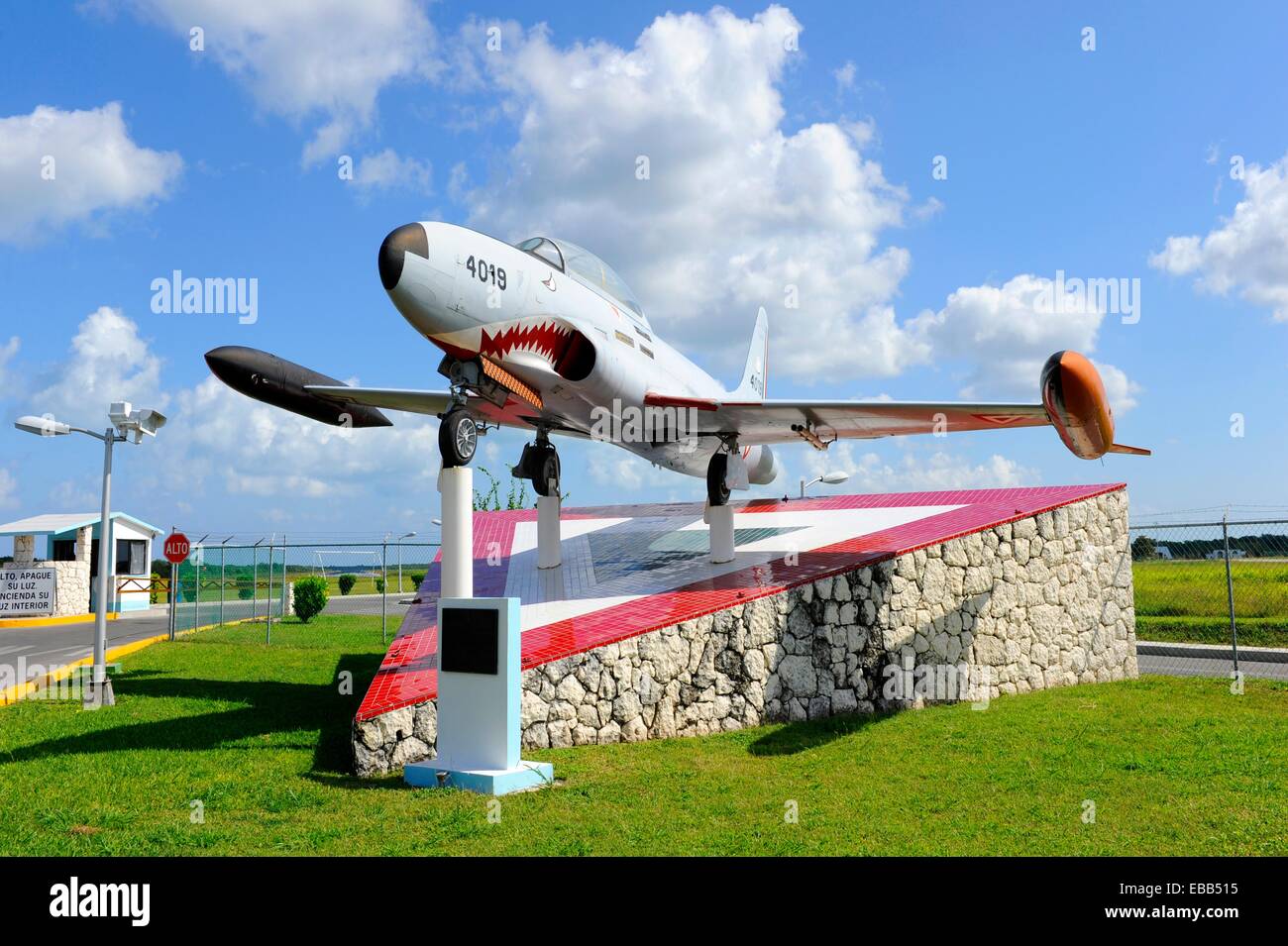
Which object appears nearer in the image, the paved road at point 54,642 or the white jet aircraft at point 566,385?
the white jet aircraft at point 566,385

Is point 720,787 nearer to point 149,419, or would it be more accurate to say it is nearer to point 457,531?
point 457,531

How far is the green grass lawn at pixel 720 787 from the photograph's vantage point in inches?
233

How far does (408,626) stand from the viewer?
38.3 ft

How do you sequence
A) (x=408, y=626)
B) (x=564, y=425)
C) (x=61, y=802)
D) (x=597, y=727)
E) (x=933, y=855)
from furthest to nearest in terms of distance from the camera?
(x=564, y=425), (x=408, y=626), (x=597, y=727), (x=61, y=802), (x=933, y=855)

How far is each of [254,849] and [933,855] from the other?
454 cm

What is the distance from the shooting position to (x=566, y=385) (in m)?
10.8

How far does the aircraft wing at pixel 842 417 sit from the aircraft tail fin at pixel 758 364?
5.54m

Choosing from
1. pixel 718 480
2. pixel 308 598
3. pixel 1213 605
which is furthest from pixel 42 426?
pixel 1213 605

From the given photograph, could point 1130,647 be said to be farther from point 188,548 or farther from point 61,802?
point 188,548

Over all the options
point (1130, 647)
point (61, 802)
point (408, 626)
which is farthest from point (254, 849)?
point (1130, 647)

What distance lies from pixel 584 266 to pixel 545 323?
1.42m

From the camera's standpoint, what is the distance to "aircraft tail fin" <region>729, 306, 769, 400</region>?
774 inches

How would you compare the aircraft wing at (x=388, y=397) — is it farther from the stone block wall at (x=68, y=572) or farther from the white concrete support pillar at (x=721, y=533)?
the stone block wall at (x=68, y=572)

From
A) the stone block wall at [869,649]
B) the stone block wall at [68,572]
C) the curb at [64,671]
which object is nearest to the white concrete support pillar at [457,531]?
the stone block wall at [869,649]
